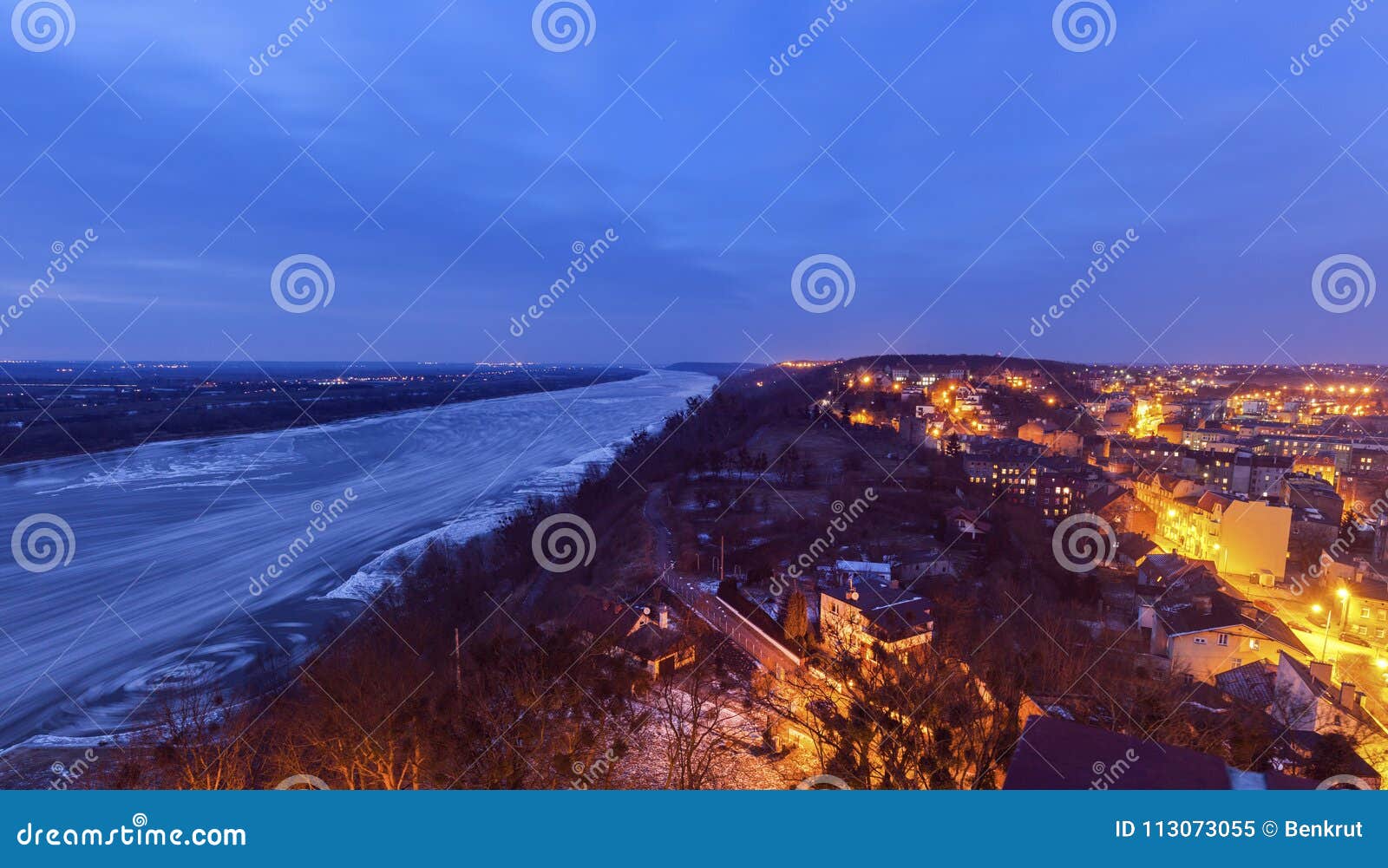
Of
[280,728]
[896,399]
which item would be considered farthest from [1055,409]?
[280,728]

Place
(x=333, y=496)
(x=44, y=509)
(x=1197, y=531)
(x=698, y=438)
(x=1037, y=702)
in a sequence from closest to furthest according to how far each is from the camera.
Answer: (x=1037, y=702), (x=1197, y=531), (x=44, y=509), (x=333, y=496), (x=698, y=438)

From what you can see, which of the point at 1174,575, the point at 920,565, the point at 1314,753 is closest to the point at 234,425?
the point at 920,565

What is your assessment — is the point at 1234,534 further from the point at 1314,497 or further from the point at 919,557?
the point at 919,557

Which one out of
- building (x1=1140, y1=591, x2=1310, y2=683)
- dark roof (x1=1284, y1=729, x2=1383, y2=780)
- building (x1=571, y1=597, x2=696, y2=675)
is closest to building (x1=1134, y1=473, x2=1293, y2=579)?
building (x1=1140, y1=591, x2=1310, y2=683)

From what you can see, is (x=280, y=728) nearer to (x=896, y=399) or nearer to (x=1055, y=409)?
(x=896, y=399)

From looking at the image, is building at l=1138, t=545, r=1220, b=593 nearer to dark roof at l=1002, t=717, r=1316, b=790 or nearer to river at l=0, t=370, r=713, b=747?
dark roof at l=1002, t=717, r=1316, b=790

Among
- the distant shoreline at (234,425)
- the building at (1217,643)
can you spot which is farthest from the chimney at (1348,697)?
the distant shoreline at (234,425)
